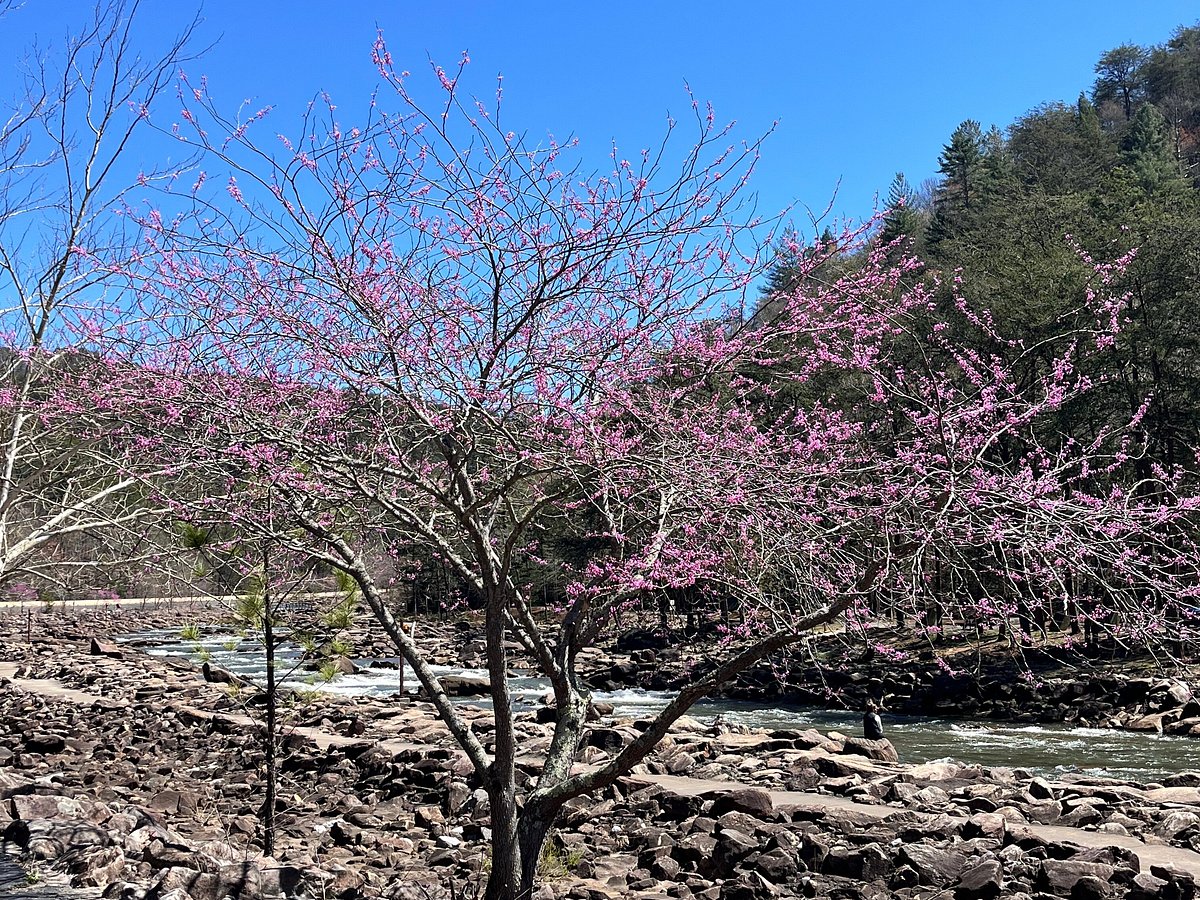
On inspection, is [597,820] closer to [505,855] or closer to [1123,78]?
[505,855]

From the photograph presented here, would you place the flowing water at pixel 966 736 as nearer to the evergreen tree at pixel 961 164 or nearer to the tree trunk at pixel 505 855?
the tree trunk at pixel 505 855

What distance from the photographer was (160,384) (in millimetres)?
5285

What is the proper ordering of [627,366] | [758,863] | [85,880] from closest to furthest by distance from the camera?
1. [627,366]
2. [85,880]
3. [758,863]

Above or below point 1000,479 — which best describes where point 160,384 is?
above

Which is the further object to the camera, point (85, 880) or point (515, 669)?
point (515, 669)

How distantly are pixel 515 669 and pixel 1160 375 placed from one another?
1557 cm

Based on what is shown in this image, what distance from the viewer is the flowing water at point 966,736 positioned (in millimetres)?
13508

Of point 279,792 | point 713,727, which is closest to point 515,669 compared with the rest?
point 713,727

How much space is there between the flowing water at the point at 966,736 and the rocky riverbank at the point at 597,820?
4.66 ft

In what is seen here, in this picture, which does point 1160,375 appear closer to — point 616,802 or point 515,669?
point 515,669

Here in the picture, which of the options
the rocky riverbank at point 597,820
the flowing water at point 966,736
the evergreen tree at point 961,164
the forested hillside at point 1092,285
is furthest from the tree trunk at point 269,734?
the evergreen tree at point 961,164

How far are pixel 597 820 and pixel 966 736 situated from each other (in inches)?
369

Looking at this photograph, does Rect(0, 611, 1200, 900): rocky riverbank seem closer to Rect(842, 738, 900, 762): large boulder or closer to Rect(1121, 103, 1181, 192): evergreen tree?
Rect(842, 738, 900, 762): large boulder

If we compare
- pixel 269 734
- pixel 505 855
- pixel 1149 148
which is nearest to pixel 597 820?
pixel 269 734
